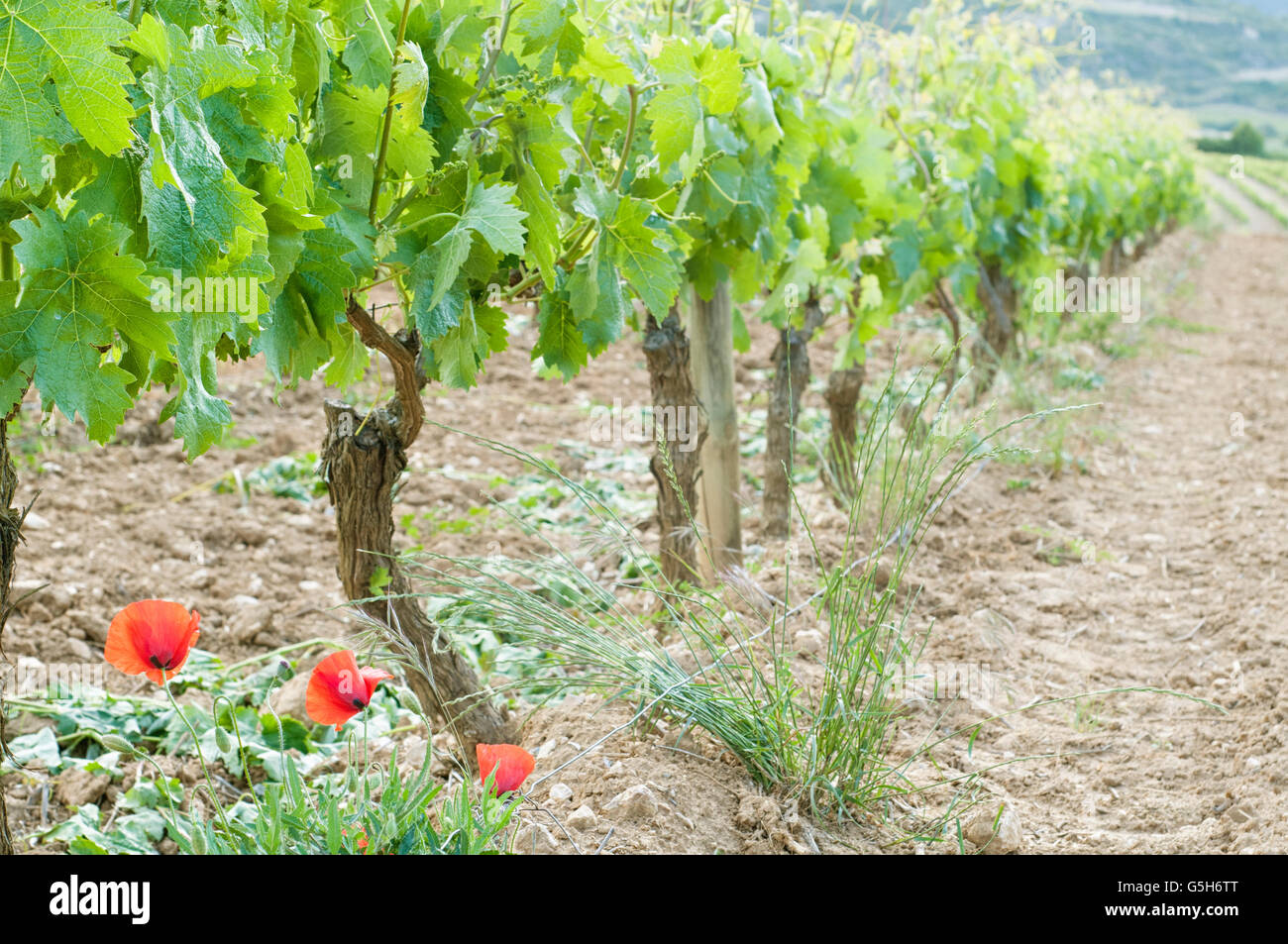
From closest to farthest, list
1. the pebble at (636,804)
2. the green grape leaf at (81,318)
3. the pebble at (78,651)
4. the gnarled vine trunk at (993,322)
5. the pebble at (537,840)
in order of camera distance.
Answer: the green grape leaf at (81,318) < the pebble at (537,840) < the pebble at (636,804) < the pebble at (78,651) < the gnarled vine trunk at (993,322)

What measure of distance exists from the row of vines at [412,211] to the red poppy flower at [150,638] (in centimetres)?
25

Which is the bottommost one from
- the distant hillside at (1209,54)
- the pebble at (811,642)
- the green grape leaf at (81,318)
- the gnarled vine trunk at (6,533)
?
the pebble at (811,642)

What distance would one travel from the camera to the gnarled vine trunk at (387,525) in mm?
2330

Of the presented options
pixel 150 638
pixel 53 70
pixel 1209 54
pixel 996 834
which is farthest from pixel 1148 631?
pixel 1209 54

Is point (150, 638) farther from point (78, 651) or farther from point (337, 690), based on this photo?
point (78, 651)

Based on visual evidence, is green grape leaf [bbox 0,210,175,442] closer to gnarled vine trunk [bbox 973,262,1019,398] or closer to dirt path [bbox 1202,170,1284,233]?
gnarled vine trunk [bbox 973,262,1019,398]

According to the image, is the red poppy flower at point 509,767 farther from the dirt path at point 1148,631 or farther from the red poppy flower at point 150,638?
the dirt path at point 1148,631

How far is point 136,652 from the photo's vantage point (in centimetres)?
163

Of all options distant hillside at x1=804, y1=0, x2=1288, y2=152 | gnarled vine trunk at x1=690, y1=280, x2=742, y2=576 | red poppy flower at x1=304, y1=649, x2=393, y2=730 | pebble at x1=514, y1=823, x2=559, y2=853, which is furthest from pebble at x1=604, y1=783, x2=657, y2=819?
distant hillside at x1=804, y1=0, x2=1288, y2=152

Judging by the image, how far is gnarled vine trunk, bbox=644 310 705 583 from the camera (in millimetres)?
3354

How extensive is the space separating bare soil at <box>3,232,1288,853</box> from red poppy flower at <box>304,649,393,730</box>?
0.36m

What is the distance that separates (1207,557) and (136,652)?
13.2 ft

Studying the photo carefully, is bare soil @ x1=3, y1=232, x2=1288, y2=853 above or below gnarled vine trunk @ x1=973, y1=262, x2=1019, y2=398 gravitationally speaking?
below

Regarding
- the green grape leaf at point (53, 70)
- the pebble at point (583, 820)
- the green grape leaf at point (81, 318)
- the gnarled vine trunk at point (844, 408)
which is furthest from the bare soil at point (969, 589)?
the green grape leaf at point (53, 70)
